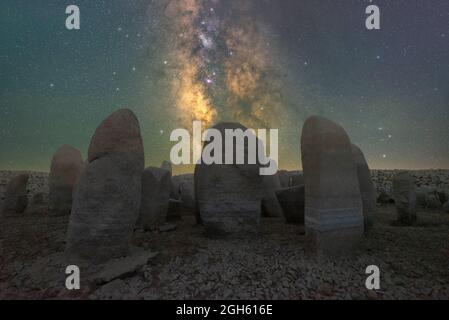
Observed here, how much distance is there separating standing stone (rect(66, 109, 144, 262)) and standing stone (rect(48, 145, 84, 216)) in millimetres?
7017

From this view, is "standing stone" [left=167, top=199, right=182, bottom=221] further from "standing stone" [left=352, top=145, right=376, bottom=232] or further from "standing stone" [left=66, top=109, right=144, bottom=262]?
"standing stone" [left=352, top=145, right=376, bottom=232]

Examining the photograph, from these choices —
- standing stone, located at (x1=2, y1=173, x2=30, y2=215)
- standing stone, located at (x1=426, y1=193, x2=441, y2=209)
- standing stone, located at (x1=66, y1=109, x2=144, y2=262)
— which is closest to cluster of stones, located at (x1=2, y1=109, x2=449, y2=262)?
standing stone, located at (x1=66, y1=109, x2=144, y2=262)

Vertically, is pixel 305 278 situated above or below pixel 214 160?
below

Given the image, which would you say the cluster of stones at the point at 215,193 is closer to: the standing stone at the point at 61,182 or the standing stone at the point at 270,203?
the standing stone at the point at 270,203

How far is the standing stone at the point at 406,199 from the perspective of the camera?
10.4m

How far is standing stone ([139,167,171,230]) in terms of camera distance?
8.98 m

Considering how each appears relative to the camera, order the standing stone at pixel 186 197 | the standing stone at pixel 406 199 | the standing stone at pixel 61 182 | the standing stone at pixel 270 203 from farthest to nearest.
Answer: the standing stone at pixel 186 197 < the standing stone at pixel 61 182 < the standing stone at pixel 270 203 < the standing stone at pixel 406 199

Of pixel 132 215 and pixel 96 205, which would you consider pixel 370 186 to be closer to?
pixel 132 215

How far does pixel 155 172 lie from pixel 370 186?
6.92m

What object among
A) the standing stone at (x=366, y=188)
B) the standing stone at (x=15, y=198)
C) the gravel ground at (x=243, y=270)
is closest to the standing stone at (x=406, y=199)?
the gravel ground at (x=243, y=270)

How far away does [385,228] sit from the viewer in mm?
9375

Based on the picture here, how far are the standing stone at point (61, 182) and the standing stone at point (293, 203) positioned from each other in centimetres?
890

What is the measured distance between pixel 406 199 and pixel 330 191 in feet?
19.9
